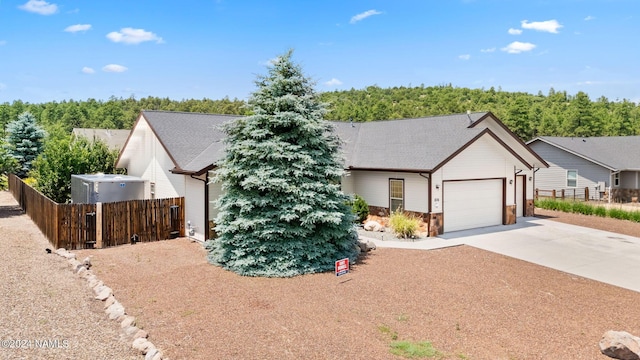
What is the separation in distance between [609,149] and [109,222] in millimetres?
36143

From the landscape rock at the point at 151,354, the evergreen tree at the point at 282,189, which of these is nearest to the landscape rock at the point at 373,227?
the evergreen tree at the point at 282,189

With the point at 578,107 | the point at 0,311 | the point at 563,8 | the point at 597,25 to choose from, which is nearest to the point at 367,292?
the point at 0,311

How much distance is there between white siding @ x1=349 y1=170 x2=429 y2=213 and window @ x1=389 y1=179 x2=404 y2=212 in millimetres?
167

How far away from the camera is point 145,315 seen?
307 inches

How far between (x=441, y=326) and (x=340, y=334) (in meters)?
1.90

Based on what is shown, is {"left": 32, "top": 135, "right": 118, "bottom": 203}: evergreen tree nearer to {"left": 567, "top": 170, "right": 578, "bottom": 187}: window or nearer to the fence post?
the fence post

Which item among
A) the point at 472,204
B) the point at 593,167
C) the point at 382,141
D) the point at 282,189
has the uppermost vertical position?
the point at 382,141

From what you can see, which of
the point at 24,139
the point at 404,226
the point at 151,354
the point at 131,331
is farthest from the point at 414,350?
the point at 24,139

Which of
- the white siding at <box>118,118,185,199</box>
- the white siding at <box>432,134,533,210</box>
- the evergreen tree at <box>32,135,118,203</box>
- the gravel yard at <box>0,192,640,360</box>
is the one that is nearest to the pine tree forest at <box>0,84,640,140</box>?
the evergreen tree at <box>32,135,118,203</box>

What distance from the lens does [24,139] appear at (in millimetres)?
34188

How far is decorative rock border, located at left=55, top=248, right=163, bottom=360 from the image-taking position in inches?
249

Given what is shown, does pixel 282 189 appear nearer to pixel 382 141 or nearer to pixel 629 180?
pixel 382 141

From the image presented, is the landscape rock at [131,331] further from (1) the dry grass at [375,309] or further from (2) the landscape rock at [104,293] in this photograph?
(2) the landscape rock at [104,293]

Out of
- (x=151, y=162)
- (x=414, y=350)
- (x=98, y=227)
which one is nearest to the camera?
(x=414, y=350)
